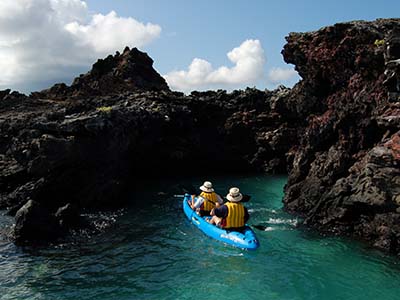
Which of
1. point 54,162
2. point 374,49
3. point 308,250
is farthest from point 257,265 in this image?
point 54,162

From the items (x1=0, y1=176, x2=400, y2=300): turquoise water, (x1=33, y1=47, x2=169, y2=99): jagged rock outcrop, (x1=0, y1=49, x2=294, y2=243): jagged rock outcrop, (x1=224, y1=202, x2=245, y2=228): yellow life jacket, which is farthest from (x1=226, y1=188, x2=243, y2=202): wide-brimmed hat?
(x1=33, y1=47, x2=169, y2=99): jagged rock outcrop

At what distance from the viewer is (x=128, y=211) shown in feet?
81.7

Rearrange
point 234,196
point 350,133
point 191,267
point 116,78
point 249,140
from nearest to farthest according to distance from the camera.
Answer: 1. point 191,267
2. point 234,196
3. point 350,133
4. point 249,140
5. point 116,78

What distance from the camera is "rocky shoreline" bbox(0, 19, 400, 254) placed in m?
18.7

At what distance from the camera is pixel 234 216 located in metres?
18.3

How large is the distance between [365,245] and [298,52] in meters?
15.3

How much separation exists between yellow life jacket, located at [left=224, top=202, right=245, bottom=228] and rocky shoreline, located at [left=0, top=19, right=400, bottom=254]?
4.45 m

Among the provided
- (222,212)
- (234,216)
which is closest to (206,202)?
(222,212)

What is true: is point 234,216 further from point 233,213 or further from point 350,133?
point 350,133

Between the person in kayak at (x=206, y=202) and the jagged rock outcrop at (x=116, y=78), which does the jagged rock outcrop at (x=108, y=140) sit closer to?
the jagged rock outcrop at (x=116, y=78)

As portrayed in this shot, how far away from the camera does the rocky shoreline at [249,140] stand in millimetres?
18672

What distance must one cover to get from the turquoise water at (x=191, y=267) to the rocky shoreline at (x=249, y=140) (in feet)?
5.89

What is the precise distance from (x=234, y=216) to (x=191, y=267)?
3855 millimetres

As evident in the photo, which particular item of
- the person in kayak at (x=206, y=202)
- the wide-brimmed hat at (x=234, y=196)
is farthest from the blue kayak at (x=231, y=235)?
the wide-brimmed hat at (x=234, y=196)
